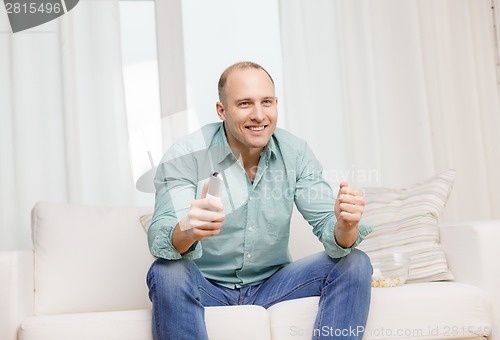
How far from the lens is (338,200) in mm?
1674

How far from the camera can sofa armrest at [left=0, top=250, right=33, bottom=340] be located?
191cm

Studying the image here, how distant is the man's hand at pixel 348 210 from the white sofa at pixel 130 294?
26cm

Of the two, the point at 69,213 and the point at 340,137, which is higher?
the point at 340,137

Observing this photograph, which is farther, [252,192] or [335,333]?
[252,192]

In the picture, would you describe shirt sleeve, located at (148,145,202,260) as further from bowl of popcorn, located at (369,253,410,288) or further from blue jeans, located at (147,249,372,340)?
bowl of popcorn, located at (369,253,410,288)

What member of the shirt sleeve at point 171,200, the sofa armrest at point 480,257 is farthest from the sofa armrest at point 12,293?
the sofa armrest at point 480,257

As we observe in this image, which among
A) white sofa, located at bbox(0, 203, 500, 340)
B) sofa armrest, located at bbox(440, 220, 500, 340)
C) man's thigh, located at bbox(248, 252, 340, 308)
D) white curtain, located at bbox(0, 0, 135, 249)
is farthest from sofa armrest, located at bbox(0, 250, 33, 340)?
sofa armrest, located at bbox(440, 220, 500, 340)

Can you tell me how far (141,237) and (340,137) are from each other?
45.6 inches

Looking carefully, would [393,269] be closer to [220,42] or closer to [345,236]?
[345,236]

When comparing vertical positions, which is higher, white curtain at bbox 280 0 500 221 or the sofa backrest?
white curtain at bbox 280 0 500 221

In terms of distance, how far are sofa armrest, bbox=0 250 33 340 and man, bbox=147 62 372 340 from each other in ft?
1.58

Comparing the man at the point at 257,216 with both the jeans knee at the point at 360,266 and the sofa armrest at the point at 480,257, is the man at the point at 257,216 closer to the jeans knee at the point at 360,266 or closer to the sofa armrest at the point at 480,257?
the jeans knee at the point at 360,266

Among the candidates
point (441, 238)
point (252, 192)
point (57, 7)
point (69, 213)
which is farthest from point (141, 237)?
point (57, 7)

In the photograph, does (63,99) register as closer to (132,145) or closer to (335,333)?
(132,145)
